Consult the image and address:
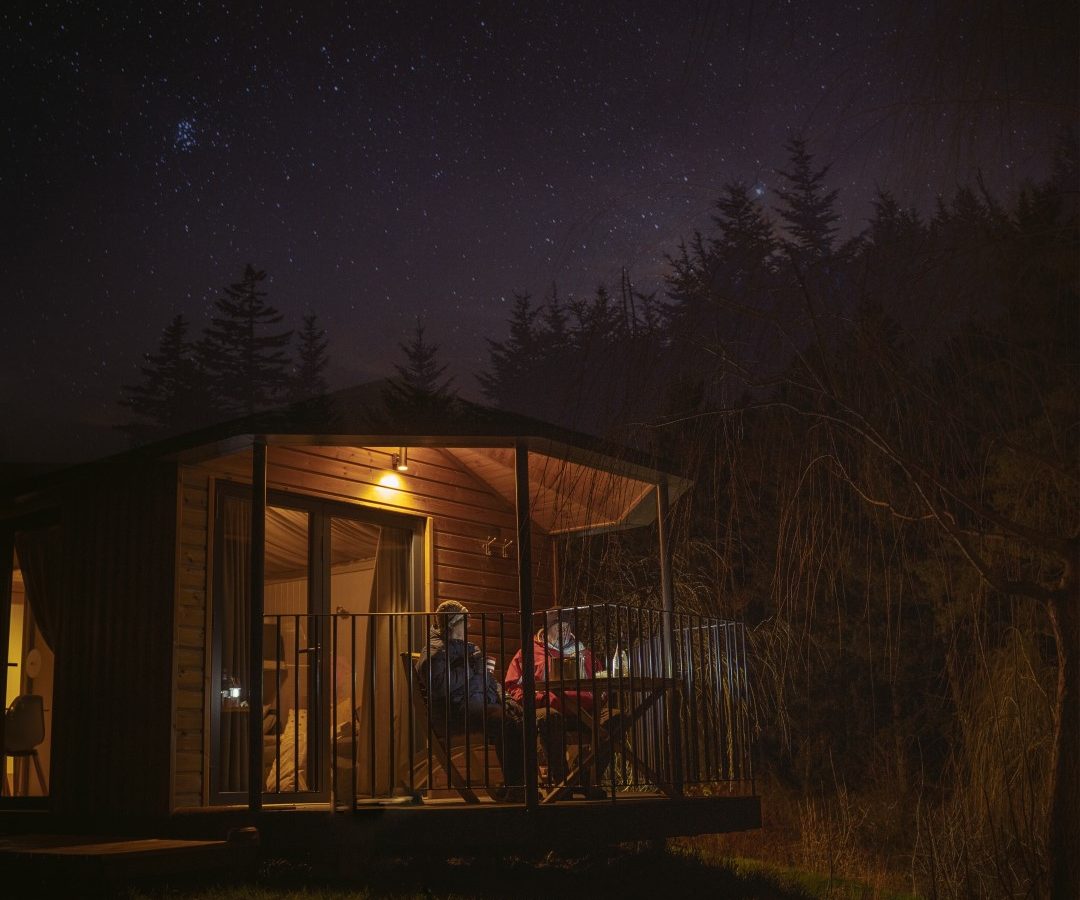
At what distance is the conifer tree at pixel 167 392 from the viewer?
34.8 m

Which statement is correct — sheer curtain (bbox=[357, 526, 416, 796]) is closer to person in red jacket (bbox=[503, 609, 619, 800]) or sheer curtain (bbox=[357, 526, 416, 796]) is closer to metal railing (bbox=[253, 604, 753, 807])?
metal railing (bbox=[253, 604, 753, 807])

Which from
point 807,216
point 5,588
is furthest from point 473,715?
point 5,588

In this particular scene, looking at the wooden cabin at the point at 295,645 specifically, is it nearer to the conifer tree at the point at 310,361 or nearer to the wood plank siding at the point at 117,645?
the wood plank siding at the point at 117,645

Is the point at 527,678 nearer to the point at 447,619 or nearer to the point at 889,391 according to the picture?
the point at 447,619

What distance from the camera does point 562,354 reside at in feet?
11.8

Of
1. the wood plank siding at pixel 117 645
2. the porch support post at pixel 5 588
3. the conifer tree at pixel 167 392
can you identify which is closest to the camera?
the wood plank siding at pixel 117 645

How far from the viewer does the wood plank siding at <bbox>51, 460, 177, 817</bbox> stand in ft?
25.6

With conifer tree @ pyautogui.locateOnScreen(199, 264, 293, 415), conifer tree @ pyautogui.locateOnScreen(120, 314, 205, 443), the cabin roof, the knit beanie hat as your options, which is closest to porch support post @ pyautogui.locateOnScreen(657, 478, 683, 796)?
the cabin roof

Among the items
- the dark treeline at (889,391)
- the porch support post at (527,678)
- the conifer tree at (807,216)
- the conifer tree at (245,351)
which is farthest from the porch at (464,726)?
the conifer tree at (245,351)

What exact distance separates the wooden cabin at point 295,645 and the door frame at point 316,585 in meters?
0.02

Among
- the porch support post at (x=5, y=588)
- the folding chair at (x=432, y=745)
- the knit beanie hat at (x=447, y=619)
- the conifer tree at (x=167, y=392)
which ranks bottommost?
the folding chair at (x=432, y=745)

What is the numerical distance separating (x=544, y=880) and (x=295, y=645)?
2461mm

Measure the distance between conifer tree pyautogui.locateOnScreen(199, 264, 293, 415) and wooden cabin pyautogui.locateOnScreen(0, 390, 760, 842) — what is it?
1023 inches

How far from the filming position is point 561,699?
6832 mm
